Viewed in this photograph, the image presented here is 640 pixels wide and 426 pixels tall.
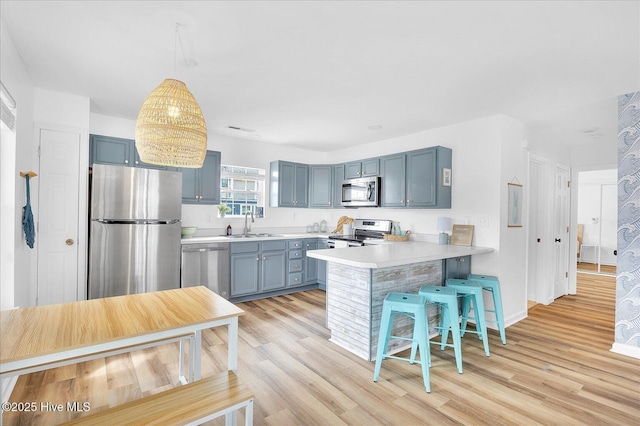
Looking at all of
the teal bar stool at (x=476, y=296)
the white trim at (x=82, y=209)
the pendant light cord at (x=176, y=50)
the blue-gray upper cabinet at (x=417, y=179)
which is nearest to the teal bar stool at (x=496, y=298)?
the teal bar stool at (x=476, y=296)

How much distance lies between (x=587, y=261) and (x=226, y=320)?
9676mm

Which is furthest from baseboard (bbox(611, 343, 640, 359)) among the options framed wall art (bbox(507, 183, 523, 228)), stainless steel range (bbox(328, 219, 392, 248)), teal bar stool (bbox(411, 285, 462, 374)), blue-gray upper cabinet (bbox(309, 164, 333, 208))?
blue-gray upper cabinet (bbox(309, 164, 333, 208))

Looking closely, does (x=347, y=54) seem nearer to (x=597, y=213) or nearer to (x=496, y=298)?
(x=496, y=298)

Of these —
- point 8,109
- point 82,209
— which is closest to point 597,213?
point 82,209

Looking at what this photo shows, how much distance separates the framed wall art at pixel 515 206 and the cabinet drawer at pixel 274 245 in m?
3.01

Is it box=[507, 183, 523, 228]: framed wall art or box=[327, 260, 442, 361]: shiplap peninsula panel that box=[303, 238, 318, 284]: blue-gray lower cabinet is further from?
box=[507, 183, 523, 228]: framed wall art

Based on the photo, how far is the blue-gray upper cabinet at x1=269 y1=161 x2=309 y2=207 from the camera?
5152mm

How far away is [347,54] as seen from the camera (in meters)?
2.31

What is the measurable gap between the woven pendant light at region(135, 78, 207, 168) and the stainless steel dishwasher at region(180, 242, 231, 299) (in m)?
2.34

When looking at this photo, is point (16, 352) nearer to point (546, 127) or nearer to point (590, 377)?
point (590, 377)

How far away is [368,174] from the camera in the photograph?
4777mm

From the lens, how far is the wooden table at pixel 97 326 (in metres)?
1.26

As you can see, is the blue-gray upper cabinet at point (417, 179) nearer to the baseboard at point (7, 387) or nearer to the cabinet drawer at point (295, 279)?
the cabinet drawer at point (295, 279)

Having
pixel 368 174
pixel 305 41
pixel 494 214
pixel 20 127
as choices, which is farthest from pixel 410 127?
pixel 20 127
